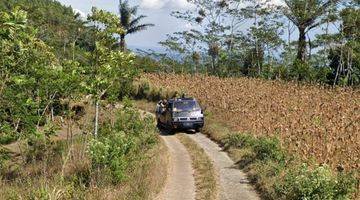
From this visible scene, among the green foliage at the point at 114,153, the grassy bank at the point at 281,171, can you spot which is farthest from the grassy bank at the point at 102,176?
the grassy bank at the point at 281,171

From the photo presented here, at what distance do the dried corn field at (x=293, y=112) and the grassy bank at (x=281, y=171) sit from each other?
471 mm

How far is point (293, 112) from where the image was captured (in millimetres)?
22141

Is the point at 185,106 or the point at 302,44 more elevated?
the point at 302,44

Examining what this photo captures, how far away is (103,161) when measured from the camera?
559 inches

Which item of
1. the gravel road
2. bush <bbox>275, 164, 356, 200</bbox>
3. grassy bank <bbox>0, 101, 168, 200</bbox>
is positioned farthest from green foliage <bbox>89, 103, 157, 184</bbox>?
bush <bbox>275, 164, 356, 200</bbox>

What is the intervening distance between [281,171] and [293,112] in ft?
25.0

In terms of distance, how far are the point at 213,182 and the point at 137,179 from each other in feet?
7.94

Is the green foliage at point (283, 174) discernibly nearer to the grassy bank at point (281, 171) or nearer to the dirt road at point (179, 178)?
the grassy bank at point (281, 171)

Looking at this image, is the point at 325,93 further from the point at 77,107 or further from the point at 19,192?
the point at 19,192

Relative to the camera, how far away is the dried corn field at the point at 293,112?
50.5 ft

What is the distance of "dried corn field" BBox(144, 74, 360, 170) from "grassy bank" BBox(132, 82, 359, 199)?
47cm

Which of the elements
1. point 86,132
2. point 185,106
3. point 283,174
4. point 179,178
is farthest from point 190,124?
point 283,174

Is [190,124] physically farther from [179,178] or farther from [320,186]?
[320,186]

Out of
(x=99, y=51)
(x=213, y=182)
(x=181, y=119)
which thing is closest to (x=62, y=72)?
(x=99, y=51)
